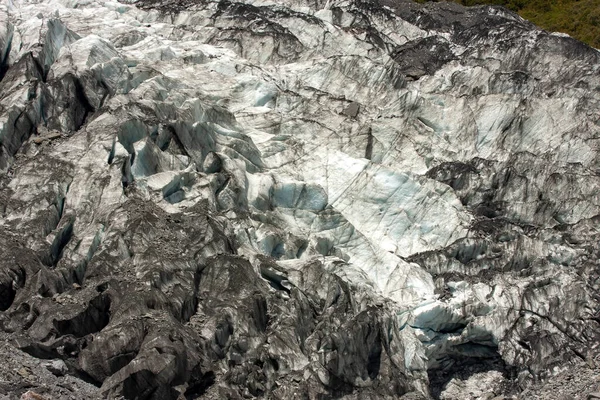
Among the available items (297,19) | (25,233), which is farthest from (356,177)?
(297,19)

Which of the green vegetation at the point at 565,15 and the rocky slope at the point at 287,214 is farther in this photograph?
the green vegetation at the point at 565,15

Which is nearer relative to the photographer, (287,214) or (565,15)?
(287,214)

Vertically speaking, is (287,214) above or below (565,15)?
below

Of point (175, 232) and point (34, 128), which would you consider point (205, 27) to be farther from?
point (175, 232)
